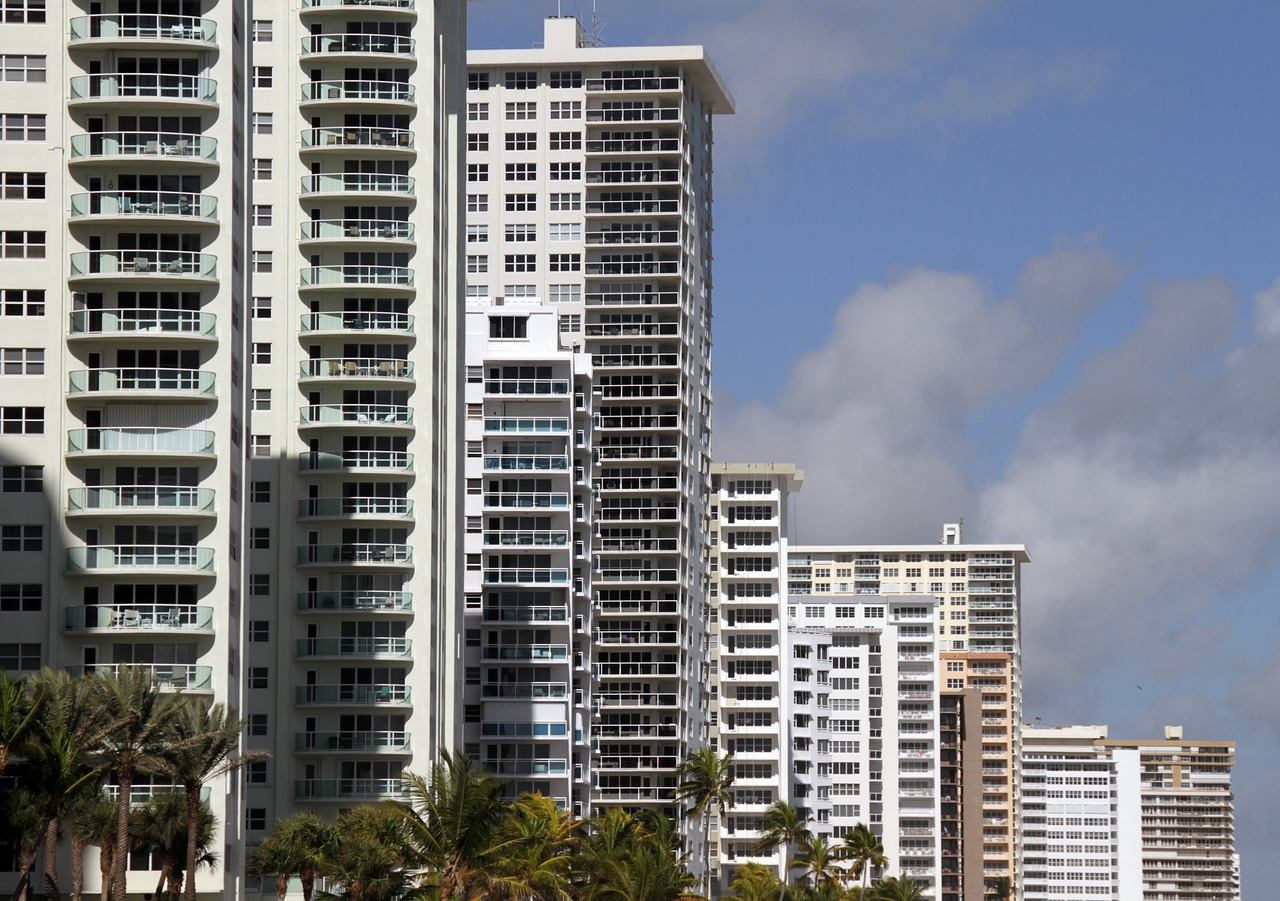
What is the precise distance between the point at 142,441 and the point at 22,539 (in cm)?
670

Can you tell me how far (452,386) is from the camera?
401 ft

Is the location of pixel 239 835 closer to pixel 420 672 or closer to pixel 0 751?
pixel 420 672

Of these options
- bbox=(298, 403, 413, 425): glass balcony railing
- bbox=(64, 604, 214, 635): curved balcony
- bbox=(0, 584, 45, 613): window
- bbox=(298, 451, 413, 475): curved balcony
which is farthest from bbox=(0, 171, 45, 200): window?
bbox=(298, 451, 413, 475): curved balcony

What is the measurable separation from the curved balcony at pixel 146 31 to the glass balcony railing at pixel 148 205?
6.59 metres

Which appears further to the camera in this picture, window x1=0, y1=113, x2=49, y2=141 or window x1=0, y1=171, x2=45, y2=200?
window x1=0, y1=113, x2=49, y2=141

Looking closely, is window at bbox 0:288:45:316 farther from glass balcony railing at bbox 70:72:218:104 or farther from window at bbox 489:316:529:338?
window at bbox 489:316:529:338

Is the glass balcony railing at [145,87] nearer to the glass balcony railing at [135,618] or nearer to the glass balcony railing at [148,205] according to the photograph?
the glass balcony railing at [148,205]

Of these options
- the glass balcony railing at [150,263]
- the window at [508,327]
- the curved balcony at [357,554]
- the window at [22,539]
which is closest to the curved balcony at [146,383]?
the glass balcony railing at [150,263]

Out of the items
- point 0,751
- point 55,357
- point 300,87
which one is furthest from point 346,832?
point 300,87

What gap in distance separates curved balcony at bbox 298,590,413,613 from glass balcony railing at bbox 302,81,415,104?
25894mm

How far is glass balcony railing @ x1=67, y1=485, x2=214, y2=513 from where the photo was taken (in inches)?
3839

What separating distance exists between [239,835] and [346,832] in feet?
37.2

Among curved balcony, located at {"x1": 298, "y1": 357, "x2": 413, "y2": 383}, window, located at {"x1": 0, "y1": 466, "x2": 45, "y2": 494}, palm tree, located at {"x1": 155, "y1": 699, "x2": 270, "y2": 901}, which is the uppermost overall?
curved balcony, located at {"x1": 298, "y1": 357, "x2": 413, "y2": 383}

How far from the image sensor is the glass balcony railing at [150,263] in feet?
323
